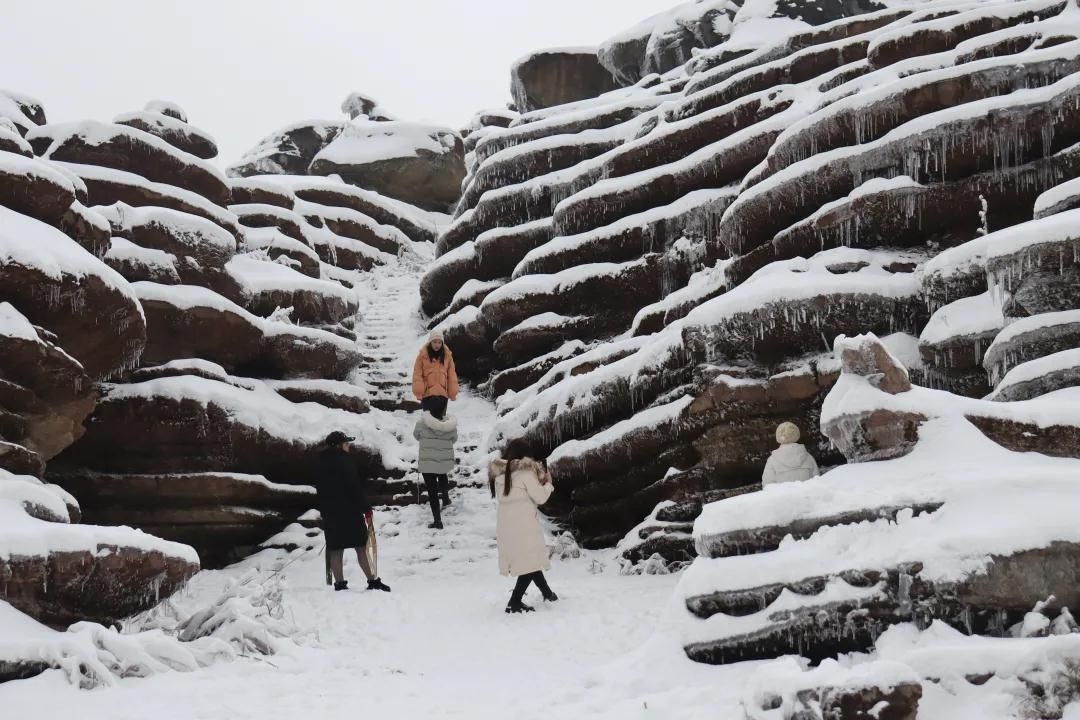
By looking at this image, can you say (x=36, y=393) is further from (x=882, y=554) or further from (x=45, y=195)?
(x=882, y=554)

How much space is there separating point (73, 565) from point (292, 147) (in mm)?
49006

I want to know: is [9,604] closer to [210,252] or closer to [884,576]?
[884,576]

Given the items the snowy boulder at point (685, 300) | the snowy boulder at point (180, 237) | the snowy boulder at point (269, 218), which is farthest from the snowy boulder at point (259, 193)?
the snowy boulder at point (685, 300)

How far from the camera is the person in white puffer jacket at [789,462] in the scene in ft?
35.7

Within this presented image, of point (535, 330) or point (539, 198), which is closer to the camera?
point (535, 330)

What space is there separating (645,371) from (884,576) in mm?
8388

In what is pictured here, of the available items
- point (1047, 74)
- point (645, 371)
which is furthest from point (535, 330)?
point (1047, 74)

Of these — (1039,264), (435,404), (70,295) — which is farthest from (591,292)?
(1039,264)

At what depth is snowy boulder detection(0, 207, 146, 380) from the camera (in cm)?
1201

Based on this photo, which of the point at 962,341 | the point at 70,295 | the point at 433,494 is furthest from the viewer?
the point at 433,494

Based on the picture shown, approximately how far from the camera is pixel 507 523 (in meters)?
11.7

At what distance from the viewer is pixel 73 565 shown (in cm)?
849

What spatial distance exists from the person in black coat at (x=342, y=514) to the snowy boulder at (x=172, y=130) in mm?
20241

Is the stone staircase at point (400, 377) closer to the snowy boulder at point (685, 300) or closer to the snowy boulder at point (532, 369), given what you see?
the snowy boulder at point (532, 369)
